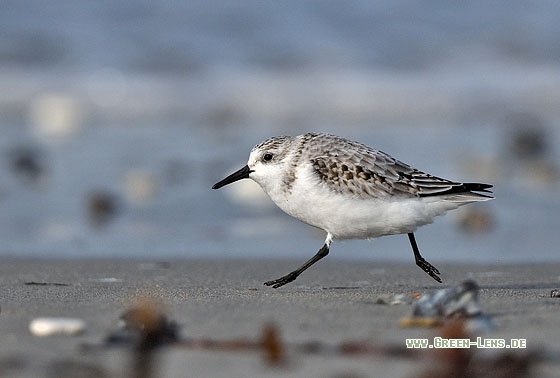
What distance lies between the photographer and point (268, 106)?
497 inches

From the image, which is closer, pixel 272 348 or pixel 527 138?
pixel 272 348

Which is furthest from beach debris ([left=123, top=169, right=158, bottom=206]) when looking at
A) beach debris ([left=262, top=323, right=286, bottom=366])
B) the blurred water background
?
beach debris ([left=262, top=323, right=286, bottom=366])

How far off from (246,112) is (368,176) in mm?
7435

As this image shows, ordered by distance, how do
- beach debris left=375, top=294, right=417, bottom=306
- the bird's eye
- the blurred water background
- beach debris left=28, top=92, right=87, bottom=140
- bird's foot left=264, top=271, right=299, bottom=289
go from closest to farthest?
beach debris left=375, top=294, right=417, bottom=306 < bird's foot left=264, top=271, right=299, bottom=289 < the bird's eye < the blurred water background < beach debris left=28, top=92, right=87, bottom=140

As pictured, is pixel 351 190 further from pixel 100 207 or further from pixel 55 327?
pixel 100 207

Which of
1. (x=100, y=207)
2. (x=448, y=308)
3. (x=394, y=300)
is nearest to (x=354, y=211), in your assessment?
(x=394, y=300)

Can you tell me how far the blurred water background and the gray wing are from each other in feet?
5.50

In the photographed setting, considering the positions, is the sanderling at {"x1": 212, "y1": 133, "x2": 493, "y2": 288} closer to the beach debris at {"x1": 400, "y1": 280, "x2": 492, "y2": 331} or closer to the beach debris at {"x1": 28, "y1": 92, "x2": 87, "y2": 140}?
the beach debris at {"x1": 400, "y1": 280, "x2": 492, "y2": 331}

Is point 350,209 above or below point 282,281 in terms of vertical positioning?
above

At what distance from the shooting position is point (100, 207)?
7.84 m

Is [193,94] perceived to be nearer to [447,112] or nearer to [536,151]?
[447,112]

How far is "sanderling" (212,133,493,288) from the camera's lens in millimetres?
4977

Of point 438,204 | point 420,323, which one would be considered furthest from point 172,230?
point 420,323

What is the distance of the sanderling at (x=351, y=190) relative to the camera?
498 centimetres
